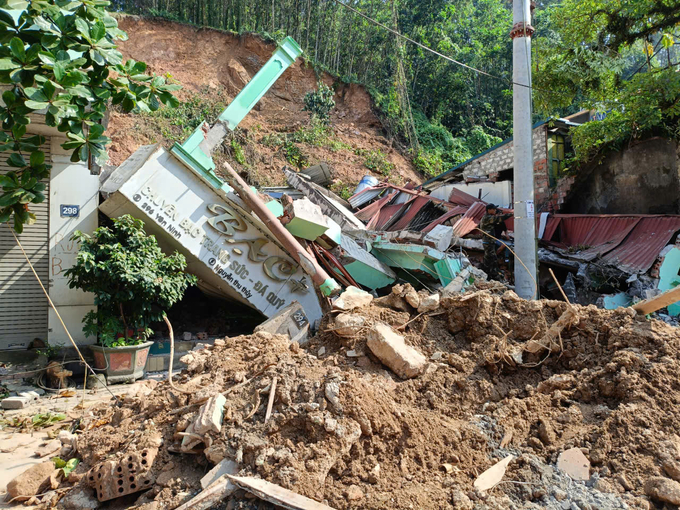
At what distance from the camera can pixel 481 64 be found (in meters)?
24.4

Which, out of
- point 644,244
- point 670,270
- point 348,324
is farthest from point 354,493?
point 644,244

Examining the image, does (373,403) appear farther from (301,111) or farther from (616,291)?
(301,111)

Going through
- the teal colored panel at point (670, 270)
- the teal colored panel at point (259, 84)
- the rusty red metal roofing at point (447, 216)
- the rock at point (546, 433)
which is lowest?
the rock at point (546, 433)

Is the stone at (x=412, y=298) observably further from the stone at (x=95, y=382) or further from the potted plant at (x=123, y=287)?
the stone at (x=95, y=382)

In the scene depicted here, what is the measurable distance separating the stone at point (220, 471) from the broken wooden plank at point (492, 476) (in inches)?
64.2

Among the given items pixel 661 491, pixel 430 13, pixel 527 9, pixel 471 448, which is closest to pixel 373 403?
pixel 471 448

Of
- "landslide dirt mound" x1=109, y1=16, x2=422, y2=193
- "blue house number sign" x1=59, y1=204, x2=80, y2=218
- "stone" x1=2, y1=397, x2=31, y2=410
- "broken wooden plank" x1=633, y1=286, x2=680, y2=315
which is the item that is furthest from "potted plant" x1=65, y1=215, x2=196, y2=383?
"landslide dirt mound" x1=109, y1=16, x2=422, y2=193

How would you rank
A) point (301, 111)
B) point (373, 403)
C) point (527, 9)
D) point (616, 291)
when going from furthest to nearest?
point (301, 111) → point (616, 291) → point (527, 9) → point (373, 403)

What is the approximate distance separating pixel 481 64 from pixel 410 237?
1874 centimetres

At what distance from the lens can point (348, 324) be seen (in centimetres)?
479

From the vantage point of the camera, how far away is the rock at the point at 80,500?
11.0 feet

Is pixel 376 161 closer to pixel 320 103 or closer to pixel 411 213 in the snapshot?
pixel 320 103

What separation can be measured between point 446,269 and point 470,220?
271cm

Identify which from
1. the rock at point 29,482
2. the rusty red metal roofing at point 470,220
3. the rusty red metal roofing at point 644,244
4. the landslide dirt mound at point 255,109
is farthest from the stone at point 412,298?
the landslide dirt mound at point 255,109
